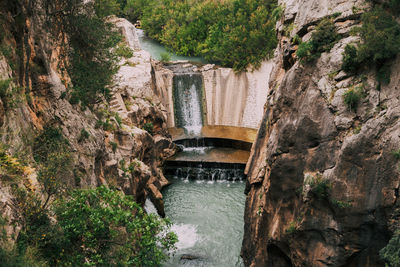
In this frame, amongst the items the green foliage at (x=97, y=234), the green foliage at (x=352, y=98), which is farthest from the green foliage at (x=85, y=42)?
the green foliage at (x=352, y=98)

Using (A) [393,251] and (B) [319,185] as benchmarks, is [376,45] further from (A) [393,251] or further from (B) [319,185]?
(A) [393,251]

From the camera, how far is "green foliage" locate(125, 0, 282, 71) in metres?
35.3

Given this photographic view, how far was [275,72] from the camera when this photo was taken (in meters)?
18.9

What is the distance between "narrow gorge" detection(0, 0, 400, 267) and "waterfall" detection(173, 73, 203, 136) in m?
9.83

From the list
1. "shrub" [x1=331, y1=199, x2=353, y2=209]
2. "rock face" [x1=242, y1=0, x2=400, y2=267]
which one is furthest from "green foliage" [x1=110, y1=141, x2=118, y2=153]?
"shrub" [x1=331, y1=199, x2=353, y2=209]

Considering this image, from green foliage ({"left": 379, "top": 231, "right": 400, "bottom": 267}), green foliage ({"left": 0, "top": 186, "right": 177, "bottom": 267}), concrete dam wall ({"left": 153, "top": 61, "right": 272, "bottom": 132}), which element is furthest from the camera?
concrete dam wall ({"left": 153, "top": 61, "right": 272, "bottom": 132})

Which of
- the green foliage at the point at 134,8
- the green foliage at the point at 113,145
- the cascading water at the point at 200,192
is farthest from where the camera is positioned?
the green foliage at the point at 134,8

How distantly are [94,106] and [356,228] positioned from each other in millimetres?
13594

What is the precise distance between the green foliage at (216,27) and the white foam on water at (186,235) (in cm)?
1938

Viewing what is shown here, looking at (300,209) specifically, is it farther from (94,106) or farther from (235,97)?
(235,97)

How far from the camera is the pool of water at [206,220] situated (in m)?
18.5

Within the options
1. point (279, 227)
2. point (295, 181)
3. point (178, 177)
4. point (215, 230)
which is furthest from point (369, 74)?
point (178, 177)

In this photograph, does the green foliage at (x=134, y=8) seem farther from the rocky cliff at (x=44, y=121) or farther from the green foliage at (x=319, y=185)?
the green foliage at (x=319, y=185)

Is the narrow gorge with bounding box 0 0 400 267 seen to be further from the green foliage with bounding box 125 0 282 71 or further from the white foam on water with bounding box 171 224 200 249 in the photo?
the green foliage with bounding box 125 0 282 71
